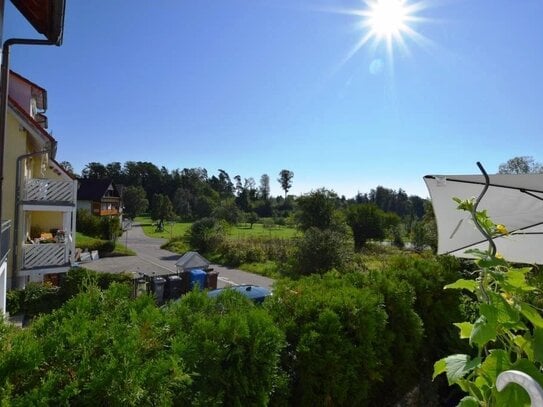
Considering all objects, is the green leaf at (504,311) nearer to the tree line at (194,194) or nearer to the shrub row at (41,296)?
the shrub row at (41,296)

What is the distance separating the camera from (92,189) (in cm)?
4659

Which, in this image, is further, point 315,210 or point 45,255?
point 315,210

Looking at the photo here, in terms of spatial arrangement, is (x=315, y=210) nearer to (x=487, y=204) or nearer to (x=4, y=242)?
(x=4, y=242)

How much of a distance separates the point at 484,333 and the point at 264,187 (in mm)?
99457

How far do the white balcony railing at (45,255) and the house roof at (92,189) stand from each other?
35521mm

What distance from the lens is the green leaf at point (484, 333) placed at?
4.13ft

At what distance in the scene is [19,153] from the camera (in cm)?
1189

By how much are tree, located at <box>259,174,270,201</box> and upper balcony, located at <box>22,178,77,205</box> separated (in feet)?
248

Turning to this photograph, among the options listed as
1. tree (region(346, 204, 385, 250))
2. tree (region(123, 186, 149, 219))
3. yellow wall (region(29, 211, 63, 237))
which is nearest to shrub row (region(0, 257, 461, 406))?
yellow wall (region(29, 211, 63, 237))

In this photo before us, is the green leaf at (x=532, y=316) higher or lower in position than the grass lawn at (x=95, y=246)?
higher

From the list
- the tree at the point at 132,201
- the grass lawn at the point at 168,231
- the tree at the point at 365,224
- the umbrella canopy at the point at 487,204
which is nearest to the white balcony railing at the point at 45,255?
the umbrella canopy at the point at 487,204

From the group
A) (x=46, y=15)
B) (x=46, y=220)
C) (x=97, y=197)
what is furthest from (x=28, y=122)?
(x=97, y=197)

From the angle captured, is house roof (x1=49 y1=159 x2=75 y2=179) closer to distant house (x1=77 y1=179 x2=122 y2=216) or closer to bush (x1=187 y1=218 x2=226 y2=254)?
bush (x1=187 y1=218 x2=226 y2=254)

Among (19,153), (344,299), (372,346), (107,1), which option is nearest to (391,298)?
(372,346)
